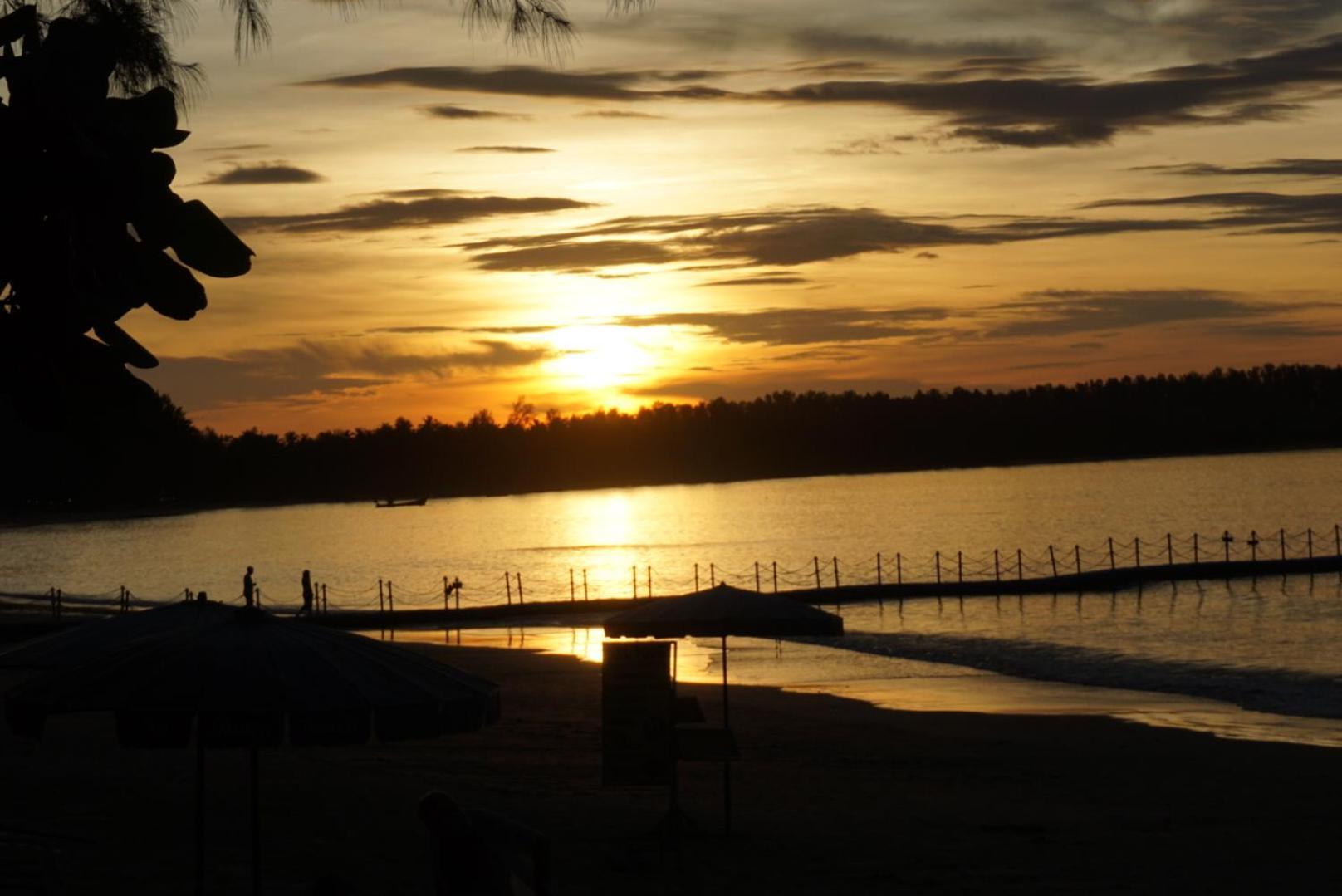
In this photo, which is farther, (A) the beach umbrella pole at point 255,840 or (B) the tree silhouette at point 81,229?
(A) the beach umbrella pole at point 255,840

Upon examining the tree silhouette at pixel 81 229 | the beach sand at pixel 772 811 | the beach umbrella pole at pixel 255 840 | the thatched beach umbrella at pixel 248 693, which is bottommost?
the beach sand at pixel 772 811

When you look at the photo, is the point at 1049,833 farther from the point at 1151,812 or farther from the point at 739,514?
the point at 739,514

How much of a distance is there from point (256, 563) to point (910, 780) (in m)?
105

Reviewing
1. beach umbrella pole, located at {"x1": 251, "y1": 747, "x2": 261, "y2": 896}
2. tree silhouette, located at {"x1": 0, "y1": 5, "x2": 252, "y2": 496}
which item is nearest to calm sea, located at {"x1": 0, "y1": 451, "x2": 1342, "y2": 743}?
beach umbrella pole, located at {"x1": 251, "y1": 747, "x2": 261, "y2": 896}

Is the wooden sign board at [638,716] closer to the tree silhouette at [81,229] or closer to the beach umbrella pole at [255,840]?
the beach umbrella pole at [255,840]

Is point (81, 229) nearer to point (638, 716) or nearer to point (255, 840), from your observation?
point (255, 840)

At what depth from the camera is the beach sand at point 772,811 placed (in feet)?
41.9

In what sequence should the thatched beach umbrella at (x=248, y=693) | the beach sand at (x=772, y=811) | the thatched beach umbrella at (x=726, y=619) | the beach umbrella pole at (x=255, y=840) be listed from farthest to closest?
the thatched beach umbrella at (x=726, y=619)
the beach sand at (x=772, y=811)
the beach umbrella pole at (x=255, y=840)
the thatched beach umbrella at (x=248, y=693)

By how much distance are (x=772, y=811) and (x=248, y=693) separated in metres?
9.12

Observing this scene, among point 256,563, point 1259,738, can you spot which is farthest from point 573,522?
point 1259,738

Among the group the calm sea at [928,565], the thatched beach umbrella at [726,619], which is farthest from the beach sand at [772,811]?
the calm sea at [928,565]

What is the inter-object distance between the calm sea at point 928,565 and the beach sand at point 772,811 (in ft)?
27.8

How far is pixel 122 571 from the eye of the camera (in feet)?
362

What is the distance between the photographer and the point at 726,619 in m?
14.1
